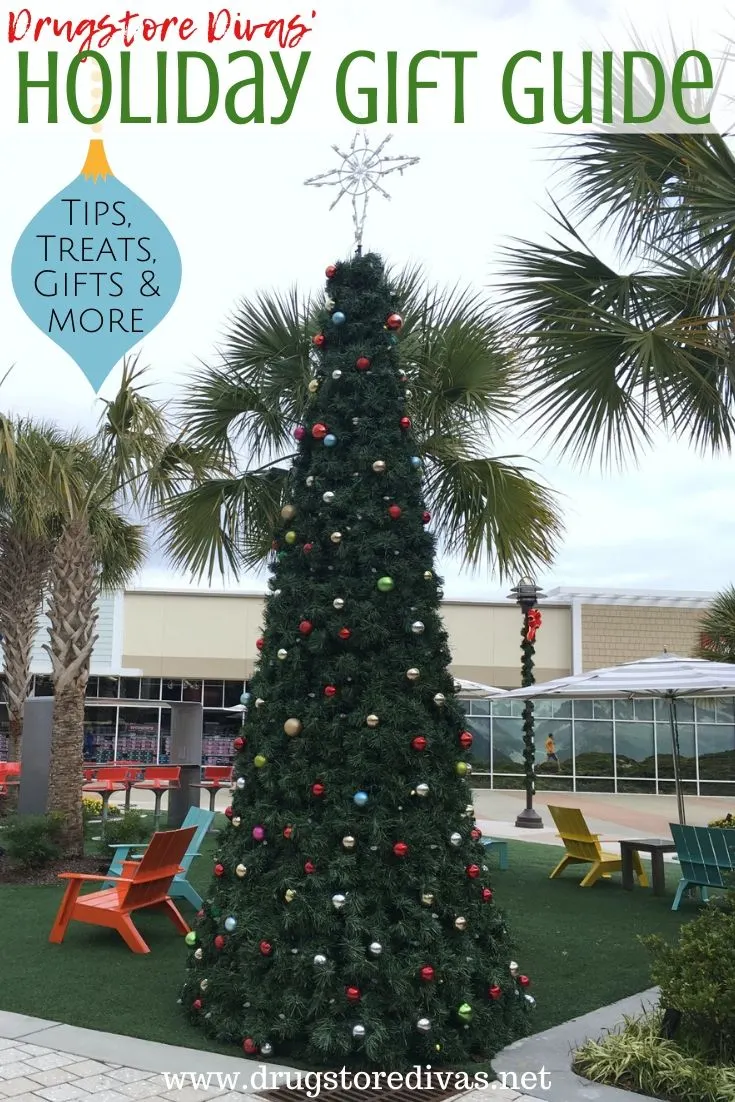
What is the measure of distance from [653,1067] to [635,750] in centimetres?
2310

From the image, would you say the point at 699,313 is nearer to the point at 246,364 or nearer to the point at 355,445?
the point at 355,445

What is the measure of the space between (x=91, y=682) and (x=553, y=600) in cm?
1411

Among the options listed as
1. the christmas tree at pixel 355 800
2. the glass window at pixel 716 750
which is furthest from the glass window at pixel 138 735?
the christmas tree at pixel 355 800

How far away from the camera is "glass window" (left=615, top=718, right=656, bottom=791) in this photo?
26391 millimetres

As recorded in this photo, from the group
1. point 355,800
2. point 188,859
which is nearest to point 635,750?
point 188,859

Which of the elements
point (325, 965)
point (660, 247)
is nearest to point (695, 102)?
point (660, 247)

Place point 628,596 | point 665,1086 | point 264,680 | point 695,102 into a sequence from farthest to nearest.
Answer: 1. point 628,596
2. point 695,102
3. point 264,680
4. point 665,1086

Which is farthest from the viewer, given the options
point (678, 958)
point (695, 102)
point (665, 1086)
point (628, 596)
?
point (628, 596)

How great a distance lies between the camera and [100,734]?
29141 millimetres

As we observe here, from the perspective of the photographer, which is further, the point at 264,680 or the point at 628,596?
the point at 628,596

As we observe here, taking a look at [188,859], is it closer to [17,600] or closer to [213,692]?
[17,600]

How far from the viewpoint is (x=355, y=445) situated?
217 inches

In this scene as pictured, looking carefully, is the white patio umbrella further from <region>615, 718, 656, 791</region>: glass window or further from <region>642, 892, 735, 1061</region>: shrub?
<region>615, 718, 656, 791</region>: glass window

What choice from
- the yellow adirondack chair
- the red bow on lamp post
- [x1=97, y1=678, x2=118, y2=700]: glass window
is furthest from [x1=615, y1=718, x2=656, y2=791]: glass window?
the yellow adirondack chair
